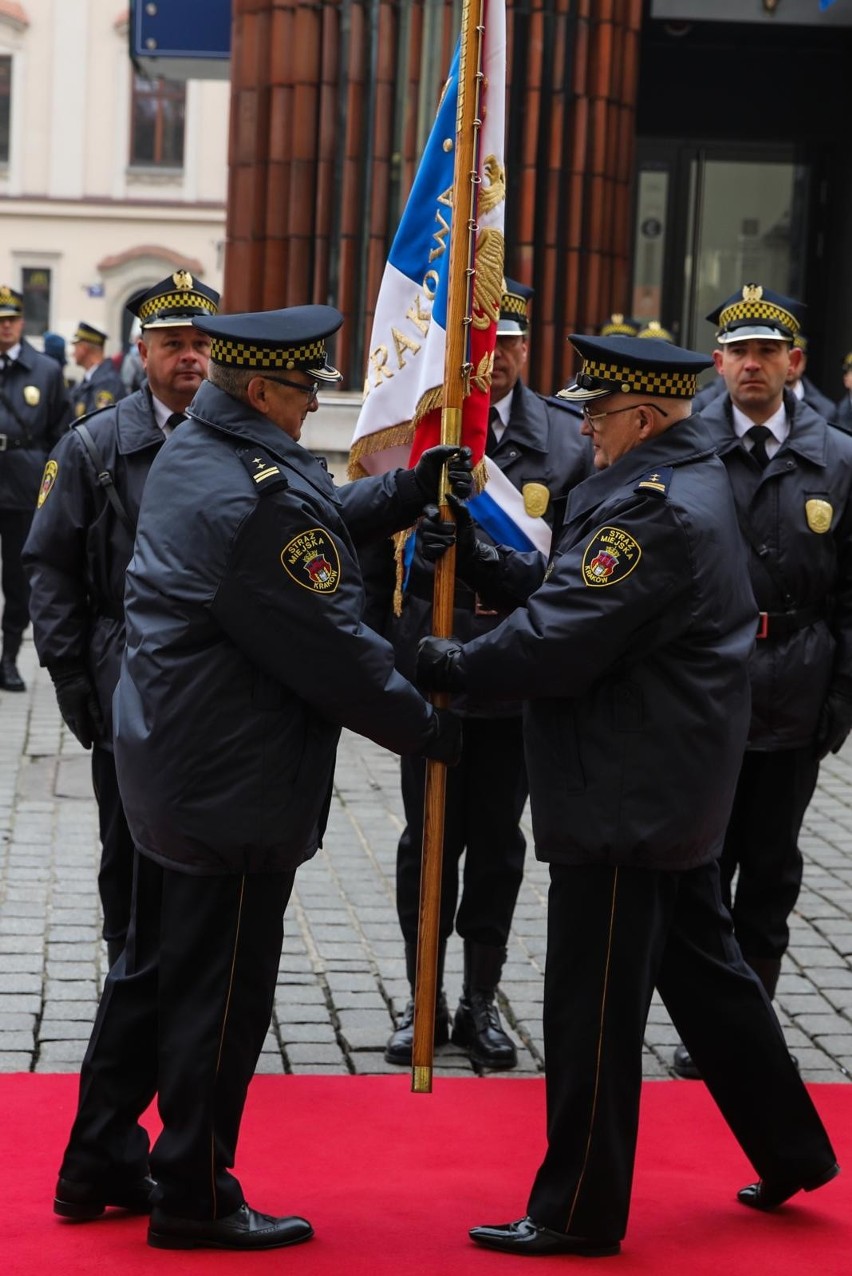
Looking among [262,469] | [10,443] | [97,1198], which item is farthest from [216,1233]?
[10,443]

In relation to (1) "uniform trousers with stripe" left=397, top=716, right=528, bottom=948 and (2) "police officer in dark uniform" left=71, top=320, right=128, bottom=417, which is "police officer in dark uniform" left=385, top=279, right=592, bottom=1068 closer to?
(1) "uniform trousers with stripe" left=397, top=716, right=528, bottom=948

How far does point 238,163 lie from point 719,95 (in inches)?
163

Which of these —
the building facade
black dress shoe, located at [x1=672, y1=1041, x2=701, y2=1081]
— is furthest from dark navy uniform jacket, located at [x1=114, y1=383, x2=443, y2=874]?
the building facade

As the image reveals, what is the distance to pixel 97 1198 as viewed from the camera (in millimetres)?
4121

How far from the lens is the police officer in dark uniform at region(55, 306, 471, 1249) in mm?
3779

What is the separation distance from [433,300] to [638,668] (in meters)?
1.39

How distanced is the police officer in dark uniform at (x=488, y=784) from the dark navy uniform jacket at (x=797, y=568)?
21.9 inches

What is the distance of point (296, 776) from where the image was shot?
153 inches

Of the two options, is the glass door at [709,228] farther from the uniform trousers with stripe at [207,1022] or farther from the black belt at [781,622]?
the uniform trousers with stripe at [207,1022]

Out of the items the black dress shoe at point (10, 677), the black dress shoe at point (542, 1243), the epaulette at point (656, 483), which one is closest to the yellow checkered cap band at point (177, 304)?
the epaulette at point (656, 483)

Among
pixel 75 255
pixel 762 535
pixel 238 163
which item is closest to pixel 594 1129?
pixel 762 535

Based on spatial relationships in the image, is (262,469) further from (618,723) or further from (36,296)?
(36,296)

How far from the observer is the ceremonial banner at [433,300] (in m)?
4.67

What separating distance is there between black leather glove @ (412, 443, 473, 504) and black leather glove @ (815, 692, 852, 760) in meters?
1.40
